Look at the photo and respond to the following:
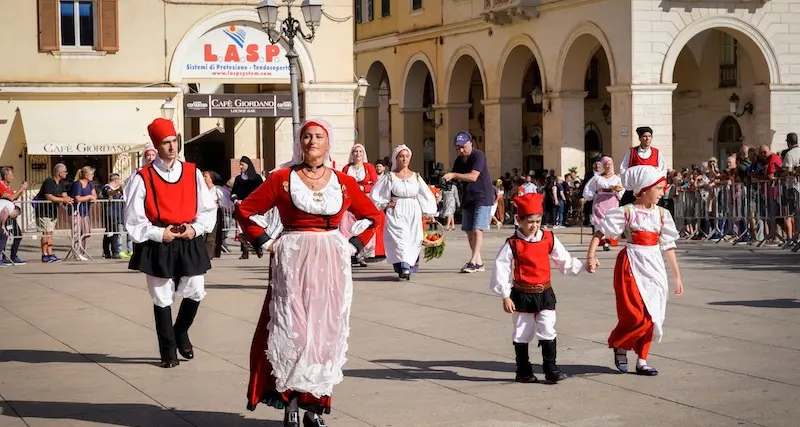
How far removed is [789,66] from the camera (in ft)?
118

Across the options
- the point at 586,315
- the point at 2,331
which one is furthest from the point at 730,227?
the point at 2,331

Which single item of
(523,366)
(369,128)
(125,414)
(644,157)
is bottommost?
(125,414)

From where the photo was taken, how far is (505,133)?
1677 inches

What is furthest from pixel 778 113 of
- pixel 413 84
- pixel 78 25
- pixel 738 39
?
pixel 78 25

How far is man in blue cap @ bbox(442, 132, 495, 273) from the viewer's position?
17.7 metres

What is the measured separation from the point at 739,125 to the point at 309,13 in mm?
19382

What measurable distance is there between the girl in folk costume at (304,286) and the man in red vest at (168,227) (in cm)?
224

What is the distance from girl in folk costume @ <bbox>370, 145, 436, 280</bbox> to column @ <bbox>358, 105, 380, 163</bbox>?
113 feet

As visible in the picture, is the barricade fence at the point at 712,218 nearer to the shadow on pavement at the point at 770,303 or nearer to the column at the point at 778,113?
the shadow on pavement at the point at 770,303

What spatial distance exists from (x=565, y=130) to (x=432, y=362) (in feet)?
95.3

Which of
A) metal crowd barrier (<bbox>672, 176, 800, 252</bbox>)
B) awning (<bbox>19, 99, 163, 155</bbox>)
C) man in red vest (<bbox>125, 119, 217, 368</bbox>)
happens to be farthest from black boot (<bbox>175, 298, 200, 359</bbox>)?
awning (<bbox>19, 99, 163, 155</bbox>)

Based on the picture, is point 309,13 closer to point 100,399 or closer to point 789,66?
point 100,399

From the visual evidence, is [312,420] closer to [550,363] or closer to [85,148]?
[550,363]

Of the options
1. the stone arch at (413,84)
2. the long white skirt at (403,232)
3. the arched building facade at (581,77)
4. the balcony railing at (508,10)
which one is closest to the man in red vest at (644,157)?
the long white skirt at (403,232)
